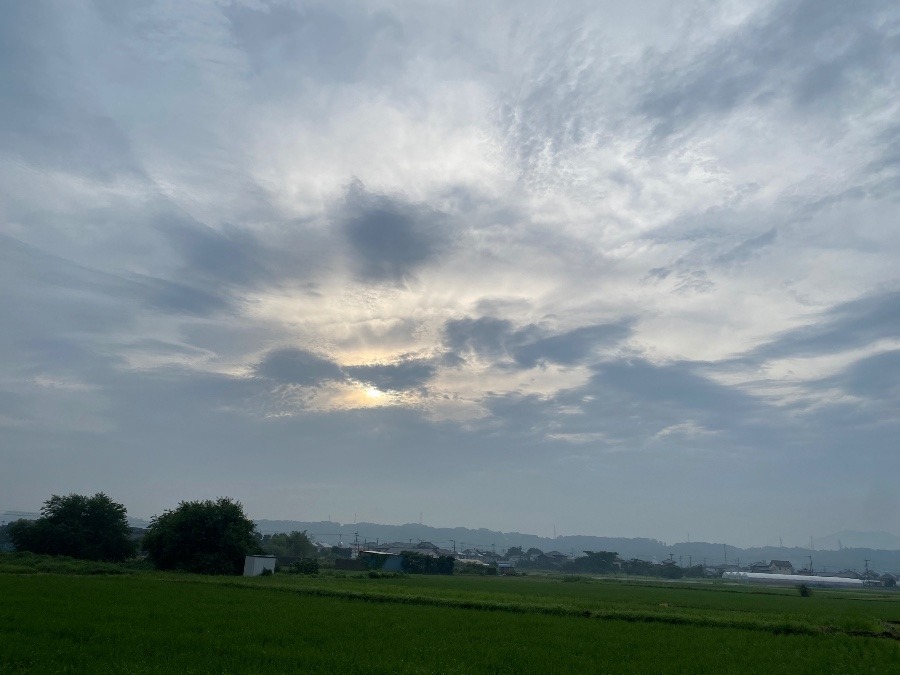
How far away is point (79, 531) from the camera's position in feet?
201

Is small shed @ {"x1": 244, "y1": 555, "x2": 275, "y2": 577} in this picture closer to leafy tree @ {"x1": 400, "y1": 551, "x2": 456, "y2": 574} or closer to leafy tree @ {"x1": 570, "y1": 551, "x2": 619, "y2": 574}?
leafy tree @ {"x1": 400, "y1": 551, "x2": 456, "y2": 574}

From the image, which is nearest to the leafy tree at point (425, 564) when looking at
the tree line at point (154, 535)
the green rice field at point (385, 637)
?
the tree line at point (154, 535)

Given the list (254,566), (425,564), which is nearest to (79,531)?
(254,566)

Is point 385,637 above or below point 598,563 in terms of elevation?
below

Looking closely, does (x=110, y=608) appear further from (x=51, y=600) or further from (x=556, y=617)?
(x=556, y=617)

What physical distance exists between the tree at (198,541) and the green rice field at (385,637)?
85.7 feet

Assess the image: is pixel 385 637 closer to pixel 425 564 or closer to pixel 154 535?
pixel 154 535

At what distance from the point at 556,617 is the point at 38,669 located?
22.4 meters

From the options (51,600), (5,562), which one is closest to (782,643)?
(51,600)

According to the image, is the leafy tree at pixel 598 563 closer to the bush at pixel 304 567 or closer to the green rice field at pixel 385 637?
the bush at pixel 304 567

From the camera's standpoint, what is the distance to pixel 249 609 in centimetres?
2595

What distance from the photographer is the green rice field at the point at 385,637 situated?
1541cm

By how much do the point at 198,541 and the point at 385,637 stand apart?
45971 millimetres

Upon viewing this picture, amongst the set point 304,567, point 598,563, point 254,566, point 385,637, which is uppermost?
point 598,563
